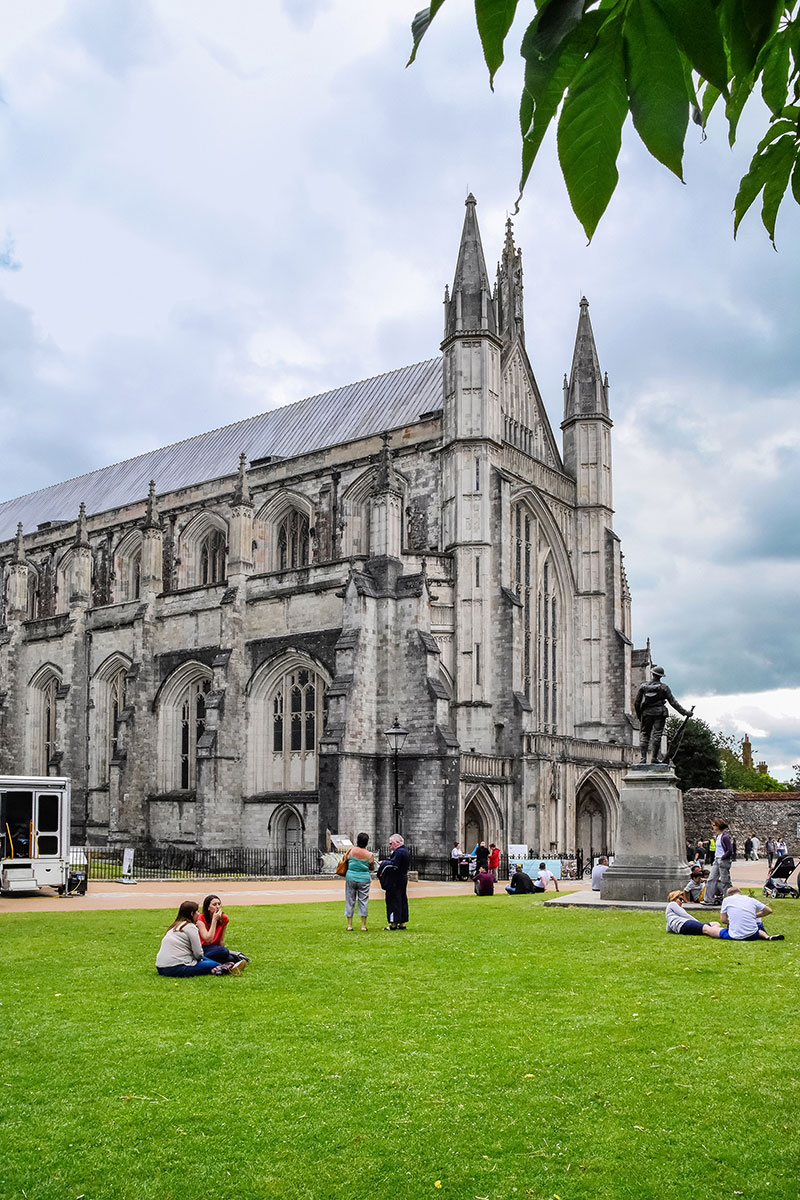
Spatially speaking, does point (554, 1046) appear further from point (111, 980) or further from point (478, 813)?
point (478, 813)

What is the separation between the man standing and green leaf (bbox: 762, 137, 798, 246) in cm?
1578

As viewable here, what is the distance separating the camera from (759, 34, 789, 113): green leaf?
8.16ft

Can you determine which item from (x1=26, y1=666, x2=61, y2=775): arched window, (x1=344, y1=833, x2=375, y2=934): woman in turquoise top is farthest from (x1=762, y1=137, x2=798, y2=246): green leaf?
(x1=26, y1=666, x2=61, y2=775): arched window

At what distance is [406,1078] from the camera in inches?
284

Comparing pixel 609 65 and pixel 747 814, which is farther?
pixel 747 814

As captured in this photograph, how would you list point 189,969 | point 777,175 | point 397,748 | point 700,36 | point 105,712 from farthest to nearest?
point 105,712
point 397,748
point 189,969
point 777,175
point 700,36

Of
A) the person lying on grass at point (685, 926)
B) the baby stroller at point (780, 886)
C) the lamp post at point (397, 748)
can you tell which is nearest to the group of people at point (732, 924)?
the person lying on grass at point (685, 926)

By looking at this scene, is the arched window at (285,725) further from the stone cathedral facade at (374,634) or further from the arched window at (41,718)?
the arched window at (41,718)

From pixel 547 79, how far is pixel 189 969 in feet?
35.5

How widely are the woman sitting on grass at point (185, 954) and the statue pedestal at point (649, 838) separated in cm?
900

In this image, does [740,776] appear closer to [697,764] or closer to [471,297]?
[697,764]

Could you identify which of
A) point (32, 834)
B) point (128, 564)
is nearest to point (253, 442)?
point (128, 564)

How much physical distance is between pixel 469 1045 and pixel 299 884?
2116cm

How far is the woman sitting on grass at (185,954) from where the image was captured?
11.5 meters
